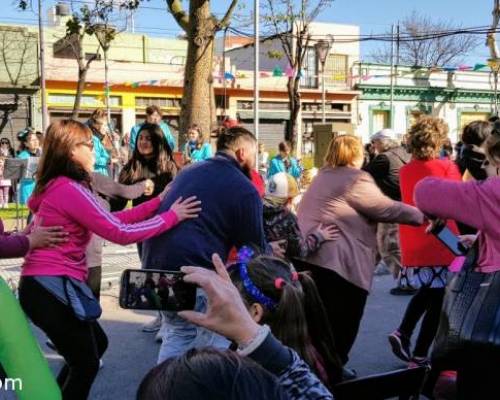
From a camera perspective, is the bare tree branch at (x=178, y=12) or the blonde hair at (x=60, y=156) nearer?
the blonde hair at (x=60, y=156)

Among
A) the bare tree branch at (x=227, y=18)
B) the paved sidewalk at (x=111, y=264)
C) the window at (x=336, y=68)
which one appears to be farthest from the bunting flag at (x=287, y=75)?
the paved sidewalk at (x=111, y=264)

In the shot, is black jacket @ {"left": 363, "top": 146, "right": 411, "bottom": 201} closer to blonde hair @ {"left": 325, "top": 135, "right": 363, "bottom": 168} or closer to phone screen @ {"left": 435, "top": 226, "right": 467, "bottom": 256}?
blonde hair @ {"left": 325, "top": 135, "right": 363, "bottom": 168}

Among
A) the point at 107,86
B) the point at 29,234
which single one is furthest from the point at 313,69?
the point at 29,234

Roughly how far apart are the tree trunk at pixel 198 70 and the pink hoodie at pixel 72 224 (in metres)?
8.49

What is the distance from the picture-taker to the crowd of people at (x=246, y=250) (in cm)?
160

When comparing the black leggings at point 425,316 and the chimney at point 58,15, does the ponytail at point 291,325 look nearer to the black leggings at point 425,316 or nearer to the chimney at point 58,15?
the black leggings at point 425,316

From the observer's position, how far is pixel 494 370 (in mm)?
2414

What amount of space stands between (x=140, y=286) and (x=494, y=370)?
1357mm

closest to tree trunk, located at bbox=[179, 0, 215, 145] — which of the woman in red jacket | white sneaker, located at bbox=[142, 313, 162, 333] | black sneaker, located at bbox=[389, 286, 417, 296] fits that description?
black sneaker, located at bbox=[389, 286, 417, 296]

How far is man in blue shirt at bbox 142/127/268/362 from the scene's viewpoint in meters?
3.15

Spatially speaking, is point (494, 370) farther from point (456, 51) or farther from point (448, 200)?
point (456, 51)

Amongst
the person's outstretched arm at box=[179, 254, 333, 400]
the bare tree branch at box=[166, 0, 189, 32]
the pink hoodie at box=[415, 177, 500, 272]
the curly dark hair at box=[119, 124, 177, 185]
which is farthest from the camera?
the bare tree branch at box=[166, 0, 189, 32]

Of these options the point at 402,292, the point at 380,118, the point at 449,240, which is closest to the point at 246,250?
the point at 449,240

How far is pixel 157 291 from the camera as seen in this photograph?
7.89ft
